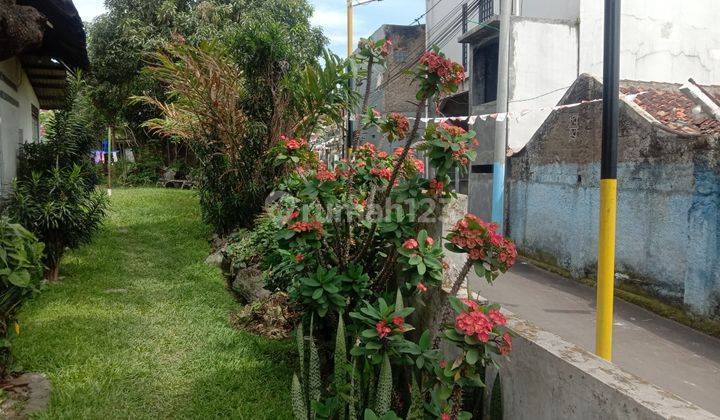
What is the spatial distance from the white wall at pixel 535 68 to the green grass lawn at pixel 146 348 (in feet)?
23.9

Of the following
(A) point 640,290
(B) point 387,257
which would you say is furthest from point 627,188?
(B) point 387,257

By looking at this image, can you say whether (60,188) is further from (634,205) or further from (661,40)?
(661,40)

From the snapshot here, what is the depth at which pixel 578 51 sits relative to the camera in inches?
465

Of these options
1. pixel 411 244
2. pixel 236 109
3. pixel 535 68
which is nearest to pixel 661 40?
pixel 535 68

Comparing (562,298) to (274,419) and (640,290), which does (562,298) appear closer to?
(640,290)

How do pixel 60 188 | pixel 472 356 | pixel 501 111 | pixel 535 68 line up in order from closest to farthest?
pixel 472 356 < pixel 60 188 < pixel 501 111 < pixel 535 68

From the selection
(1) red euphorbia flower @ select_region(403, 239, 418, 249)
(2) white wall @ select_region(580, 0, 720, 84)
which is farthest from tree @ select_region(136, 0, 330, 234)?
(2) white wall @ select_region(580, 0, 720, 84)

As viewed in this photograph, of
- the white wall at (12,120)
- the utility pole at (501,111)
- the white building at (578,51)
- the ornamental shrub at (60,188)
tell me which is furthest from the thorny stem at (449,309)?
the white building at (578,51)

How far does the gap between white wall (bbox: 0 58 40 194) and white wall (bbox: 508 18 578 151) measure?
29.1 feet

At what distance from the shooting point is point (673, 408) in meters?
1.78

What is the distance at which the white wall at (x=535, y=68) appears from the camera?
11531 millimetres

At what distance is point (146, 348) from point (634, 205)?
5.84m

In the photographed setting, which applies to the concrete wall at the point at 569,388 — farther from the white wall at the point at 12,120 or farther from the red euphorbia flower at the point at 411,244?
the white wall at the point at 12,120

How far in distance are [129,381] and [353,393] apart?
2028 millimetres
